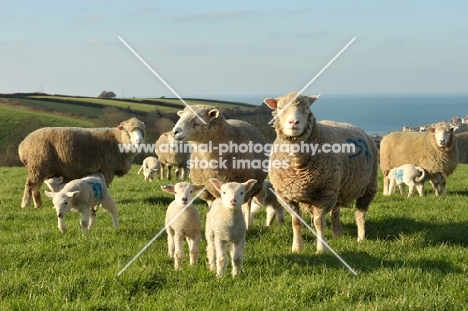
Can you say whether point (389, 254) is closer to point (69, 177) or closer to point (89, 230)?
point (89, 230)

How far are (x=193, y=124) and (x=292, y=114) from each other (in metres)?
1.46

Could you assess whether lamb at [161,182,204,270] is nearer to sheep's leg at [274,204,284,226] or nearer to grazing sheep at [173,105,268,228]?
grazing sheep at [173,105,268,228]

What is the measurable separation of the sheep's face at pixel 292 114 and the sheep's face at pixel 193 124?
107 cm

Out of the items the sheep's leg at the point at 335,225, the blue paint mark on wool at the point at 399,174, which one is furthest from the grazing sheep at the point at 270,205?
the blue paint mark on wool at the point at 399,174

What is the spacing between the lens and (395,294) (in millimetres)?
4766

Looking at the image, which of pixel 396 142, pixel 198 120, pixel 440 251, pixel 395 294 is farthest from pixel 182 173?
pixel 395 294

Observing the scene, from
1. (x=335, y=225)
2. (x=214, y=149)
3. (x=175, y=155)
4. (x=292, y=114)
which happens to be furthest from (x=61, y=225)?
(x=175, y=155)

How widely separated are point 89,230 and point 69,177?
3.47m

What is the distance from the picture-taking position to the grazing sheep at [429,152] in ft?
41.3

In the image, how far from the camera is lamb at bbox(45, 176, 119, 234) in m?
7.21

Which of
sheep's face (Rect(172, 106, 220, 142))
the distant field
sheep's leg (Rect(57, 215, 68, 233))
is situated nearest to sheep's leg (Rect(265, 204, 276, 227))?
sheep's face (Rect(172, 106, 220, 142))

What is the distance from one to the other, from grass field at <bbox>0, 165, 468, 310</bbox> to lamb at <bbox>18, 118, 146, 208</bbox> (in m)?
2.15

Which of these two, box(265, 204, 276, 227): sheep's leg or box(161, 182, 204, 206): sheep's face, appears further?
box(265, 204, 276, 227): sheep's leg

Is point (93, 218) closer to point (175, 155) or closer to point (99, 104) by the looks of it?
point (175, 155)
